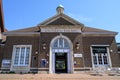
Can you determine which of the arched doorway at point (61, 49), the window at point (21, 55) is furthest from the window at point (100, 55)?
the window at point (21, 55)

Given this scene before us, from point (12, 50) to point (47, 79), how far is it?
10424 mm

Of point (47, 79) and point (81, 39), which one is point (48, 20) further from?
point (47, 79)

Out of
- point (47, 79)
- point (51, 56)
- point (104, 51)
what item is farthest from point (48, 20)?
point (47, 79)

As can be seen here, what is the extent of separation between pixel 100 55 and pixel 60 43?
582 centimetres

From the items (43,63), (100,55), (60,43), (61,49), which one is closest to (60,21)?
(60,43)

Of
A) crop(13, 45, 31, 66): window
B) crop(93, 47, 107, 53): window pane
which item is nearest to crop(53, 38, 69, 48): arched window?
crop(13, 45, 31, 66): window

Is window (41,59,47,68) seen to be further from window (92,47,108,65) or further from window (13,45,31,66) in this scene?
window (92,47,108,65)

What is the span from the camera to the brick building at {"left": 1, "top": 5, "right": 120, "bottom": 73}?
64.0 ft

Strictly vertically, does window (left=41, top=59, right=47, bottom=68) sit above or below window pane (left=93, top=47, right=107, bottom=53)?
below

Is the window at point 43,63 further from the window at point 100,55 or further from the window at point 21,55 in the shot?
the window at point 100,55

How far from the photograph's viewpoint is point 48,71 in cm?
1897

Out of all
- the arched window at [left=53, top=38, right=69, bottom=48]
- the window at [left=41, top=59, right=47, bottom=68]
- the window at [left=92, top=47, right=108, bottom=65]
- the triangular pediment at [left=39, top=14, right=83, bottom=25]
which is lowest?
the window at [left=41, top=59, right=47, bottom=68]

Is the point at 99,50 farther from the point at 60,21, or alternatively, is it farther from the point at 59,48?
the point at 60,21

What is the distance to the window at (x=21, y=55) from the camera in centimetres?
1988
